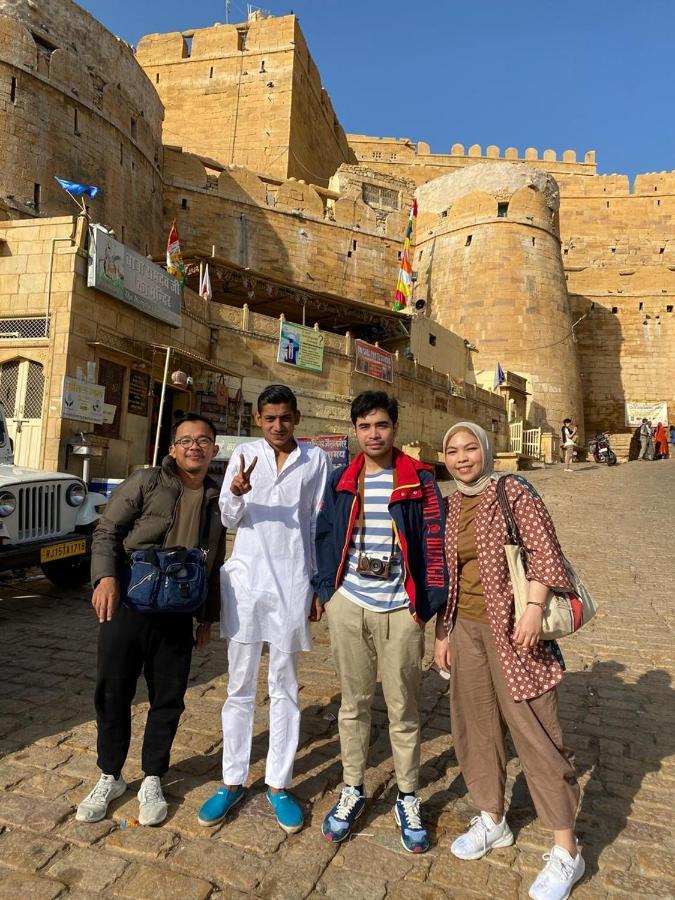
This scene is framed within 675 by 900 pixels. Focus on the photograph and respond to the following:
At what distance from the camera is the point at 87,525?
5.76 metres

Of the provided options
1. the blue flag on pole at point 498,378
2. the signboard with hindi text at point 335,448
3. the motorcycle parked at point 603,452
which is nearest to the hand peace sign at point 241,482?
the signboard with hindi text at point 335,448

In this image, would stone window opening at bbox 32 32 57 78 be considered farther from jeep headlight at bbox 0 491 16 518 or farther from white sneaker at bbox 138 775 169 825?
white sneaker at bbox 138 775 169 825

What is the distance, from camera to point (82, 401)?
10312mm

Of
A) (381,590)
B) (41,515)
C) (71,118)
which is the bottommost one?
(41,515)

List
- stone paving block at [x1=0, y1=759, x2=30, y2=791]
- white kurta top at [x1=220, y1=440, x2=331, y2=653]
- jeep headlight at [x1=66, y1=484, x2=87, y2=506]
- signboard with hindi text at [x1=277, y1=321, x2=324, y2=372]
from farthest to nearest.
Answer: signboard with hindi text at [x1=277, y1=321, x2=324, y2=372], jeep headlight at [x1=66, y1=484, x2=87, y2=506], stone paving block at [x1=0, y1=759, x2=30, y2=791], white kurta top at [x1=220, y1=440, x2=331, y2=653]

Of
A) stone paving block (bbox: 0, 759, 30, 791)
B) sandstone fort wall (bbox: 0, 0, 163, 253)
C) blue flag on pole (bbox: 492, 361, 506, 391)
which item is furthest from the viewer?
blue flag on pole (bbox: 492, 361, 506, 391)

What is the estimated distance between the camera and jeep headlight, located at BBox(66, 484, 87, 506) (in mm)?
5660

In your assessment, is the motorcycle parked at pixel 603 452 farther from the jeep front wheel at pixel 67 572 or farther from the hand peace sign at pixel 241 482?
the hand peace sign at pixel 241 482

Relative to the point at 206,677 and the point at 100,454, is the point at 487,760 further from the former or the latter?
the point at 100,454

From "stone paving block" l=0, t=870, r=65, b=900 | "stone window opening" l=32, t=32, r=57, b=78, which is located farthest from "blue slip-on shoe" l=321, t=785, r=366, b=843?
"stone window opening" l=32, t=32, r=57, b=78

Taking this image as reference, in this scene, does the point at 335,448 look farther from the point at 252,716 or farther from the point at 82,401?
the point at 252,716

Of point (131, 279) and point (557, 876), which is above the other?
point (131, 279)

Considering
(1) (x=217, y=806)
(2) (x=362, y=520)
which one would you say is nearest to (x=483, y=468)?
(2) (x=362, y=520)

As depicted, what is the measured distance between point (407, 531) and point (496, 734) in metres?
0.90
